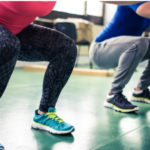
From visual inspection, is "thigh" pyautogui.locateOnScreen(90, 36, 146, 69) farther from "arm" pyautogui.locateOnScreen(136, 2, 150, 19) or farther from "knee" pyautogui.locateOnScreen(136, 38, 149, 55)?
"arm" pyautogui.locateOnScreen(136, 2, 150, 19)

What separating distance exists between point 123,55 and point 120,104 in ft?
1.09

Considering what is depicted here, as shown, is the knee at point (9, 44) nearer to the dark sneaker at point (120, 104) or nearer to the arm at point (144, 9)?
the arm at point (144, 9)

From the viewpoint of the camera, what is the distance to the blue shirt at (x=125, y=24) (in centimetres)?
156

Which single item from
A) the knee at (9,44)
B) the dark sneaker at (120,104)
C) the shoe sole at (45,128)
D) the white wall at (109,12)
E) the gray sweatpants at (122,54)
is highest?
the knee at (9,44)

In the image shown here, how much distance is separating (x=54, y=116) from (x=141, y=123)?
499mm

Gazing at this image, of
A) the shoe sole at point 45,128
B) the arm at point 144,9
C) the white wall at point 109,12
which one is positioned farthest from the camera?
the white wall at point 109,12

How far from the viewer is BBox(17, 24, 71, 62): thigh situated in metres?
1.01

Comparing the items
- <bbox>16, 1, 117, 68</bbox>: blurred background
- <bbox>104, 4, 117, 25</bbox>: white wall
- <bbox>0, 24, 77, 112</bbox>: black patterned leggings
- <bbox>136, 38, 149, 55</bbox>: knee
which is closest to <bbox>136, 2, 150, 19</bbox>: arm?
<bbox>136, 38, 149, 55</bbox>: knee

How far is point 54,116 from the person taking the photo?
108 centimetres

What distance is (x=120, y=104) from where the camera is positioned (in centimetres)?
150

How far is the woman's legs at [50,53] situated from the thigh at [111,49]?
58cm

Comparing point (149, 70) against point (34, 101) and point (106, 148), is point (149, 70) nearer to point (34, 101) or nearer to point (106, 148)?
point (34, 101)

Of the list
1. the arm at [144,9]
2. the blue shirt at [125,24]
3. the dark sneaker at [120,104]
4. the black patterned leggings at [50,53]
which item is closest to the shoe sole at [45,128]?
the black patterned leggings at [50,53]

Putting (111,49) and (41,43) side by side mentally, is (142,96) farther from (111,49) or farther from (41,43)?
(41,43)
